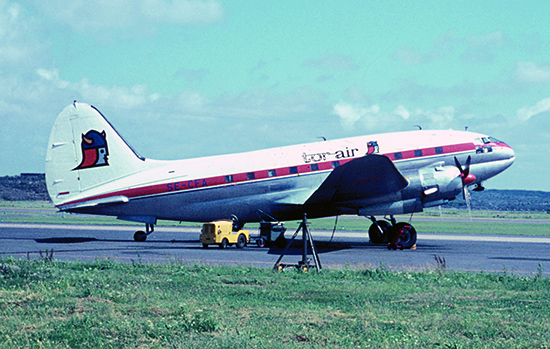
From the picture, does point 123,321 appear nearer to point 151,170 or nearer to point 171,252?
point 171,252

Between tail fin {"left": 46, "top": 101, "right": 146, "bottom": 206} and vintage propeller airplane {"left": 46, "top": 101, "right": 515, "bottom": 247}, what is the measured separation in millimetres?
60

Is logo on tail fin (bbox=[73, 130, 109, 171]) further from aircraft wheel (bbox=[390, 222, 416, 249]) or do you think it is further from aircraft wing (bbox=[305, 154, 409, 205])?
aircraft wheel (bbox=[390, 222, 416, 249])

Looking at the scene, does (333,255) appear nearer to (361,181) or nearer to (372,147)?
(361,181)

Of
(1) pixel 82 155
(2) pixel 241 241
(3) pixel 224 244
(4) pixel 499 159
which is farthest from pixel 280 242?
(4) pixel 499 159

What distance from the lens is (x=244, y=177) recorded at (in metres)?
32.6

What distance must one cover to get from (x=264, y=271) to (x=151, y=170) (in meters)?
15.1

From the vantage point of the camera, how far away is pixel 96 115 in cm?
3372

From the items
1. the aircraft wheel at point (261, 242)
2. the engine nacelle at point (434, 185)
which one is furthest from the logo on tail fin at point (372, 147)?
Answer: the aircraft wheel at point (261, 242)

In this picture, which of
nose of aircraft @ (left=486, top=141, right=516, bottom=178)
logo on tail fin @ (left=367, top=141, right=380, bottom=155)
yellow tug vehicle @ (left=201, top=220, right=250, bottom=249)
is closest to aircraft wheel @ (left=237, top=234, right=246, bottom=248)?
yellow tug vehicle @ (left=201, top=220, right=250, bottom=249)

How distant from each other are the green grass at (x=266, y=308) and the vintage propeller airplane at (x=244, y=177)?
38.3 feet

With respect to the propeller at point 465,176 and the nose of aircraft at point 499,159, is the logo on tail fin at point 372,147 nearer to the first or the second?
the propeller at point 465,176

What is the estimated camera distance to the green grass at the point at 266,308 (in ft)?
34.8

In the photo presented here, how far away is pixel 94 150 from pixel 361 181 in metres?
16.2

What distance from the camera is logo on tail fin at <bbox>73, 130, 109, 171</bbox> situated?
32938mm
